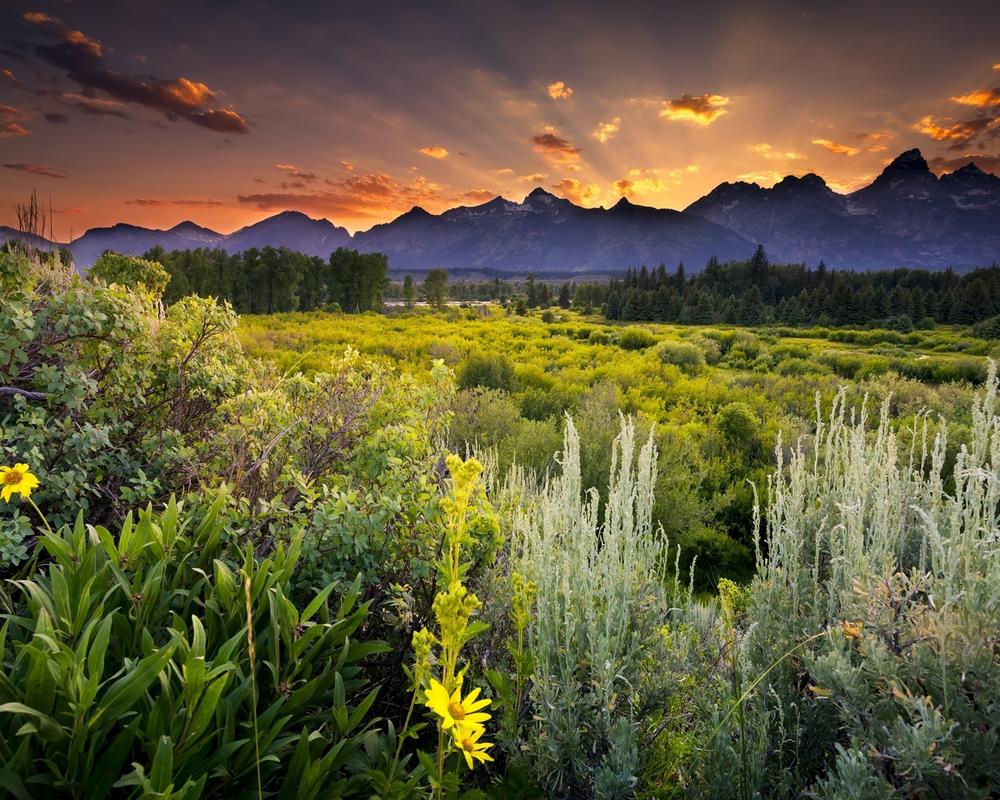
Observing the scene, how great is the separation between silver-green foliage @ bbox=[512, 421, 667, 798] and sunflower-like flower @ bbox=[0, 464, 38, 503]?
6.98 feet

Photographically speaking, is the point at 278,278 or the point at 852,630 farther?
the point at 278,278

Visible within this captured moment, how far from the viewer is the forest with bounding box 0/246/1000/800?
65.2 inches

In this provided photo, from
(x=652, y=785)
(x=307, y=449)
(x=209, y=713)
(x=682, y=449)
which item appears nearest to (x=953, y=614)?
(x=652, y=785)

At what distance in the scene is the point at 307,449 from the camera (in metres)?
3.83

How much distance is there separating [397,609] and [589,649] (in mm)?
1097

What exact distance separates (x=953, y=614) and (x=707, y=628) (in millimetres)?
2179

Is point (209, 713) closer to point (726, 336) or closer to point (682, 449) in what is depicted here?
point (682, 449)

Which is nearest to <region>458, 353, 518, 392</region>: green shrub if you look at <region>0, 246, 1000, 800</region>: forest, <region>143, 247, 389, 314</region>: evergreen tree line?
<region>0, 246, 1000, 800</region>: forest

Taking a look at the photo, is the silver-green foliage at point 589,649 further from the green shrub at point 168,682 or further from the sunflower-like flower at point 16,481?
the sunflower-like flower at point 16,481

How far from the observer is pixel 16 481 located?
2.08 m

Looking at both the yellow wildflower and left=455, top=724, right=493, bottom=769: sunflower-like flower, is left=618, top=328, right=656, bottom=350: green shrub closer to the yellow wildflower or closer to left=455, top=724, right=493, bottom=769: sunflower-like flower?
the yellow wildflower

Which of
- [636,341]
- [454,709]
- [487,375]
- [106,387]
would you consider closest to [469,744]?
[454,709]

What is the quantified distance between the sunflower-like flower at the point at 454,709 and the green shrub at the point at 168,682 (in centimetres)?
46

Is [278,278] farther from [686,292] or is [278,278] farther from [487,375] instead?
[487,375]
